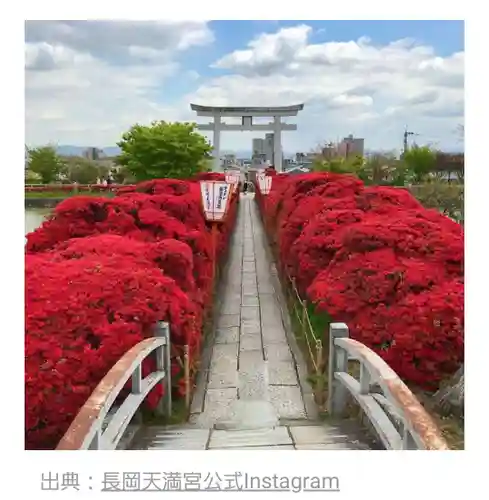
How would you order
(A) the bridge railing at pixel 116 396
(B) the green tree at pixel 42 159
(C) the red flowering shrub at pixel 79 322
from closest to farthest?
(A) the bridge railing at pixel 116 396 < (C) the red flowering shrub at pixel 79 322 < (B) the green tree at pixel 42 159

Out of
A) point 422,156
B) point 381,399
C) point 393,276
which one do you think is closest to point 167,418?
point 381,399

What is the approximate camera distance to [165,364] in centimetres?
387

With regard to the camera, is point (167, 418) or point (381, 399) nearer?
point (381, 399)

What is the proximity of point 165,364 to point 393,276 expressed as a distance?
184cm

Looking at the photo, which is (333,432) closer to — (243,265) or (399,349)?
(399,349)

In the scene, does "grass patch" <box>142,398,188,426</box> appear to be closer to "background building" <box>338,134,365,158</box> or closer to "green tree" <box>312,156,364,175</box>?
"background building" <box>338,134,365,158</box>

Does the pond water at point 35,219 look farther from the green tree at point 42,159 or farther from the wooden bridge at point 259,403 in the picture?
the wooden bridge at point 259,403

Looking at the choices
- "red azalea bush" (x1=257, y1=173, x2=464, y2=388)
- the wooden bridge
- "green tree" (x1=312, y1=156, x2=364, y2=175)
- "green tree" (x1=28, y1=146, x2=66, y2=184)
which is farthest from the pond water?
"green tree" (x1=312, y1=156, x2=364, y2=175)

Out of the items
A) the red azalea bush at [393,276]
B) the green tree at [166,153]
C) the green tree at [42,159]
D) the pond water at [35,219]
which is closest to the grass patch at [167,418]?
the red azalea bush at [393,276]

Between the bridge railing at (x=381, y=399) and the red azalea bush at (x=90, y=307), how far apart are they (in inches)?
42.0

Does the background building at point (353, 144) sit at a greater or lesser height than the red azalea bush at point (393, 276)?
greater

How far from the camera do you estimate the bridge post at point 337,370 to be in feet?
13.4

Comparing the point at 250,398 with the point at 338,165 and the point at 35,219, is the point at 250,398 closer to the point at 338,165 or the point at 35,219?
the point at 35,219

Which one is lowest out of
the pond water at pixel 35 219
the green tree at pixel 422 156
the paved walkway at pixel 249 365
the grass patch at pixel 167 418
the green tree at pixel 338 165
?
the grass patch at pixel 167 418
